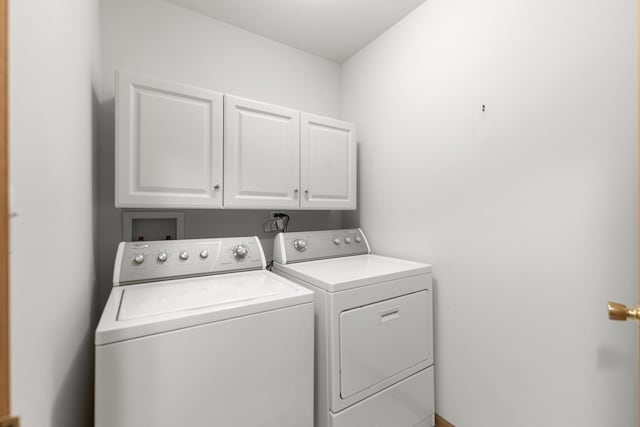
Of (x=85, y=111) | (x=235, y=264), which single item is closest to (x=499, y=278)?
(x=235, y=264)

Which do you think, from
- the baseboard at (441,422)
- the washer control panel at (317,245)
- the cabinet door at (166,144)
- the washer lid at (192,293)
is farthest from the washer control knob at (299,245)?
the baseboard at (441,422)

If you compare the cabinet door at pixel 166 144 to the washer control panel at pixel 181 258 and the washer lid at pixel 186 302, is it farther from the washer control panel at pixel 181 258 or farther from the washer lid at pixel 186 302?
the washer lid at pixel 186 302

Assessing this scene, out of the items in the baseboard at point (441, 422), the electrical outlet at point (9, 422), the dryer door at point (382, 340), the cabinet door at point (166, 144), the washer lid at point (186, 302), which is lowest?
the baseboard at point (441, 422)

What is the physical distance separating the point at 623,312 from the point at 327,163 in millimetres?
1570

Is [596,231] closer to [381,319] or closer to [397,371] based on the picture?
[381,319]

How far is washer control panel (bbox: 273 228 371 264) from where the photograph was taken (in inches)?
68.0

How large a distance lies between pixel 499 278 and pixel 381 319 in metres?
0.64

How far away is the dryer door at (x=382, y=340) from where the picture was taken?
4.12ft

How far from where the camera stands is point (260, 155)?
5.48 feet

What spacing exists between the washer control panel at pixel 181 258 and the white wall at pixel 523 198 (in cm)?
106

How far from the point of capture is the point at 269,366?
1.06m

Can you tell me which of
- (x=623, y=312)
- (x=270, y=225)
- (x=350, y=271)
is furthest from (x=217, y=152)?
(x=623, y=312)

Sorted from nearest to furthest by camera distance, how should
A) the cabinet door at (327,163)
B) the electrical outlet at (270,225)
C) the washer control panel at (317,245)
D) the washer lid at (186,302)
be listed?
the washer lid at (186,302)
the washer control panel at (317,245)
the cabinet door at (327,163)
the electrical outlet at (270,225)

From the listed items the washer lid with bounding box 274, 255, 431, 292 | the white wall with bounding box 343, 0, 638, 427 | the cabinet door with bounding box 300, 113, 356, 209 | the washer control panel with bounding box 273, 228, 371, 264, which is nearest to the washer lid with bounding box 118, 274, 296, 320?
the washer lid with bounding box 274, 255, 431, 292
